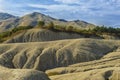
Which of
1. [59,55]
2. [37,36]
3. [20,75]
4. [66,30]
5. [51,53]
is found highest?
[66,30]

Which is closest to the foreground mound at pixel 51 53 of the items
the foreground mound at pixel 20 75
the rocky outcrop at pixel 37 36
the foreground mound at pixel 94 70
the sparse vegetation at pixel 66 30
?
the foreground mound at pixel 94 70

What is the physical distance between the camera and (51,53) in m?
103

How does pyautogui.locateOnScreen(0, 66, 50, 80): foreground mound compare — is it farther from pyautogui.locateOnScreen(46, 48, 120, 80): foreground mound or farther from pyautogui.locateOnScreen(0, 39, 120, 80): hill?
pyautogui.locateOnScreen(0, 39, 120, 80): hill

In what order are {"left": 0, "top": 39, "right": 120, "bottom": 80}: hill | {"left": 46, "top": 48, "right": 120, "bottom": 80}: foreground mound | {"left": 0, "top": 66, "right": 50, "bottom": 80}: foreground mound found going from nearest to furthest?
{"left": 0, "top": 66, "right": 50, "bottom": 80}: foreground mound
{"left": 46, "top": 48, "right": 120, "bottom": 80}: foreground mound
{"left": 0, "top": 39, "right": 120, "bottom": 80}: hill

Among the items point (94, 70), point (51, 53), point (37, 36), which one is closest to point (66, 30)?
point (37, 36)

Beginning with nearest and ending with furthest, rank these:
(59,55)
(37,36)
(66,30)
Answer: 1. (59,55)
2. (37,36)
3. (66,30)

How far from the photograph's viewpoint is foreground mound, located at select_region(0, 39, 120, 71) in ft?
330

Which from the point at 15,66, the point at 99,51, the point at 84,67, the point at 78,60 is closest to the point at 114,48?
the point at 99,51

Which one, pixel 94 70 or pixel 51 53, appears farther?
pixel 51 53

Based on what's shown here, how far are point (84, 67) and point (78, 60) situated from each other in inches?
451

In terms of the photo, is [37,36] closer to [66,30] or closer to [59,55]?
[66,30]

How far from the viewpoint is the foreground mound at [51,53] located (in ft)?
330

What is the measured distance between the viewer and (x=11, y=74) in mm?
46812

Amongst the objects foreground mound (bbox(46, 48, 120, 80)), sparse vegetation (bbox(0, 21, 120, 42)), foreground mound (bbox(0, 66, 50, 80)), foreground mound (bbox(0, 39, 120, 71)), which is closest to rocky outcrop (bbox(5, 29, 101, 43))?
sparse vegetation (bbox(0, 21, 120, 42))
